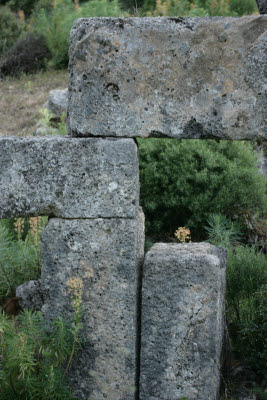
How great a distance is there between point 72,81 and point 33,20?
11.2 m

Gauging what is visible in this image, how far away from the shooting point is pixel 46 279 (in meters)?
3.19

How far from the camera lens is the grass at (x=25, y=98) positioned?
9.00 metres

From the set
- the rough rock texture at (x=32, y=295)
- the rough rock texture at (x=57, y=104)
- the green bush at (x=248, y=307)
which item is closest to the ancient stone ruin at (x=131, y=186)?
the green bush at (x=248, y=307)

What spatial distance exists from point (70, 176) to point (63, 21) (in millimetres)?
9499

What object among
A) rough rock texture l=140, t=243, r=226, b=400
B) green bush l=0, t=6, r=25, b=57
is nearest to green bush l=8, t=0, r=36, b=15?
green bush l=0, t=6, r=25, b=57

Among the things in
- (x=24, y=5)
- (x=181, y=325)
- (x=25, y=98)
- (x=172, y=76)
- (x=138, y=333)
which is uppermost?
(x=172, y=76)

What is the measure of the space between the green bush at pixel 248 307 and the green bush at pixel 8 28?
929cm

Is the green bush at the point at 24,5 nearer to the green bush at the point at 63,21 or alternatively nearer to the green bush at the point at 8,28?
the green bush at the point at 8,28

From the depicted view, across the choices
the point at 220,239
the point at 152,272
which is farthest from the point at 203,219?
the point at 152,272

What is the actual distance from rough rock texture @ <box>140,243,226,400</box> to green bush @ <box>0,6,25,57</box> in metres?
10.0

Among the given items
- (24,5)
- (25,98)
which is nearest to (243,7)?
(25,98)

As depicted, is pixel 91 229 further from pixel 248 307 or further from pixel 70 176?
pixel 248 307

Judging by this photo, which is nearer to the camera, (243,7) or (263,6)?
(263,6)

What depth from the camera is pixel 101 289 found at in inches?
124
